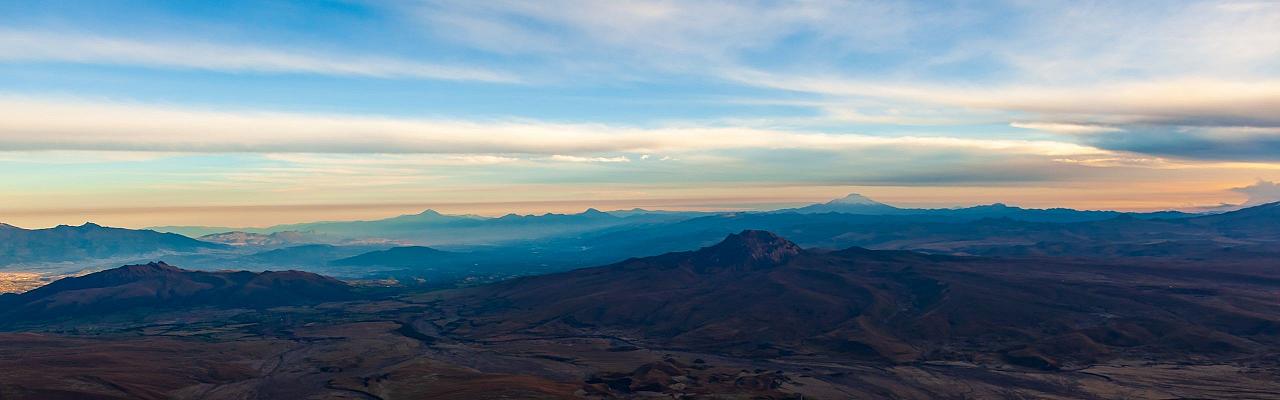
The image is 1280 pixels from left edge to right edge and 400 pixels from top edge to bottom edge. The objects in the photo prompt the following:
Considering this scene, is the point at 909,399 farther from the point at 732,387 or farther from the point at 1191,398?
the point at 1191,398

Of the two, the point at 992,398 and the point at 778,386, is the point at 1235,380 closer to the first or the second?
the point at 992,398

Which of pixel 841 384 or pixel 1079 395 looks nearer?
pixel 1079 395

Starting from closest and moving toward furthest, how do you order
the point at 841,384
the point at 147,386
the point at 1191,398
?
1. the point at 1191,398
2. the point at 147,386
3. the point at 841,384

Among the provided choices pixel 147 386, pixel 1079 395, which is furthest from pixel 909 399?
pixel 147 386

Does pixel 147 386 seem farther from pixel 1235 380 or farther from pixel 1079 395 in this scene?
pixel 1235 380

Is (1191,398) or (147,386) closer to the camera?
(1191,398)

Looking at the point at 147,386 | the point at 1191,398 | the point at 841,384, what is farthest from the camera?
the point at 841,384

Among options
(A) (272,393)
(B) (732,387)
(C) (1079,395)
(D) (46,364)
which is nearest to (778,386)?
(B) (732,387)
